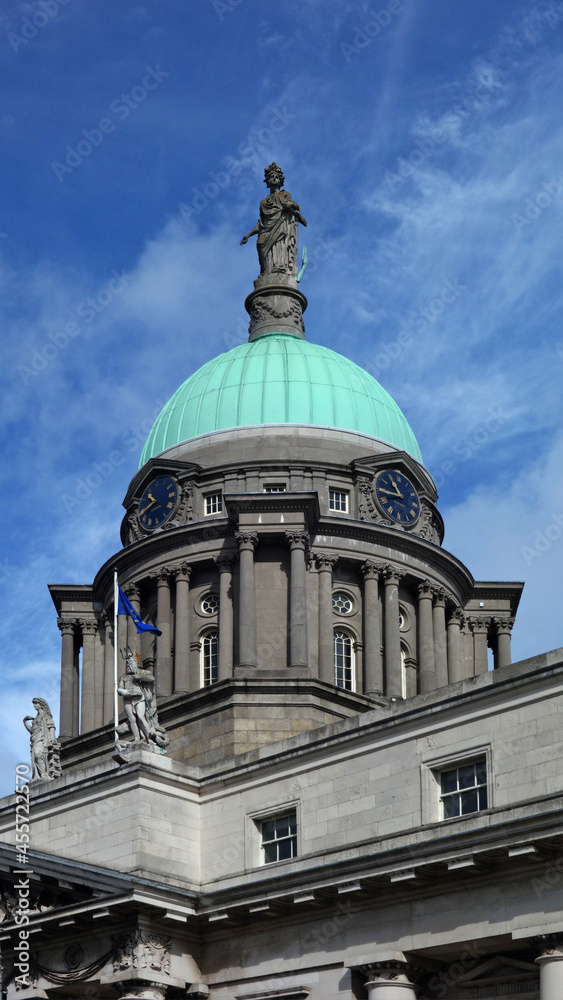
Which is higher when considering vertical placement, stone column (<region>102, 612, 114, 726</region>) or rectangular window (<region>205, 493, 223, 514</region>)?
rectangular window (<region>205, 493, 223, 514</region>)

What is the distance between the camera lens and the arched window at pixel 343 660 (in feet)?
189

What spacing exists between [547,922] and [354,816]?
660 centimetres

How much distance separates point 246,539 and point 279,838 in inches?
738

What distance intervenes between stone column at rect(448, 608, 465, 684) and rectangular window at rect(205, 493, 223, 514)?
10.3 m

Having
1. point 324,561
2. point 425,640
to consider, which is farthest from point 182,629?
point 425,640

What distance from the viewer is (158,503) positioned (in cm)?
6116

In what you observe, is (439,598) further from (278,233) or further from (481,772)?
(481,772)

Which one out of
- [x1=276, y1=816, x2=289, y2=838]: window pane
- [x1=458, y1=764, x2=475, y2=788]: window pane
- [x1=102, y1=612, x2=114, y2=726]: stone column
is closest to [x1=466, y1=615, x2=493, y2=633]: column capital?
[x1=102, y1=612, x2=114, y2=726]: stone column

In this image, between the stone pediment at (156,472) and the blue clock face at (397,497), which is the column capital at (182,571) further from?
the blue clock face at (397,497)

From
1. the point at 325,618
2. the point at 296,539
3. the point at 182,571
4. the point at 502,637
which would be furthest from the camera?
the point at 502,637

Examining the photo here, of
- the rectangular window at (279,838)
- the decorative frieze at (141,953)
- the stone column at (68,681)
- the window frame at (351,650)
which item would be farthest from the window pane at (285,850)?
the stone column at (68,681)

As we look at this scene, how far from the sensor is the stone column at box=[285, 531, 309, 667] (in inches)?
2151

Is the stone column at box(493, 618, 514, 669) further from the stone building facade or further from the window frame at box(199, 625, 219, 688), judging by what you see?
the window frame at box(199, 625, 219, 688)

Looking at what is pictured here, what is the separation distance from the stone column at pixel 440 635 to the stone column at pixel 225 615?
8291mm
